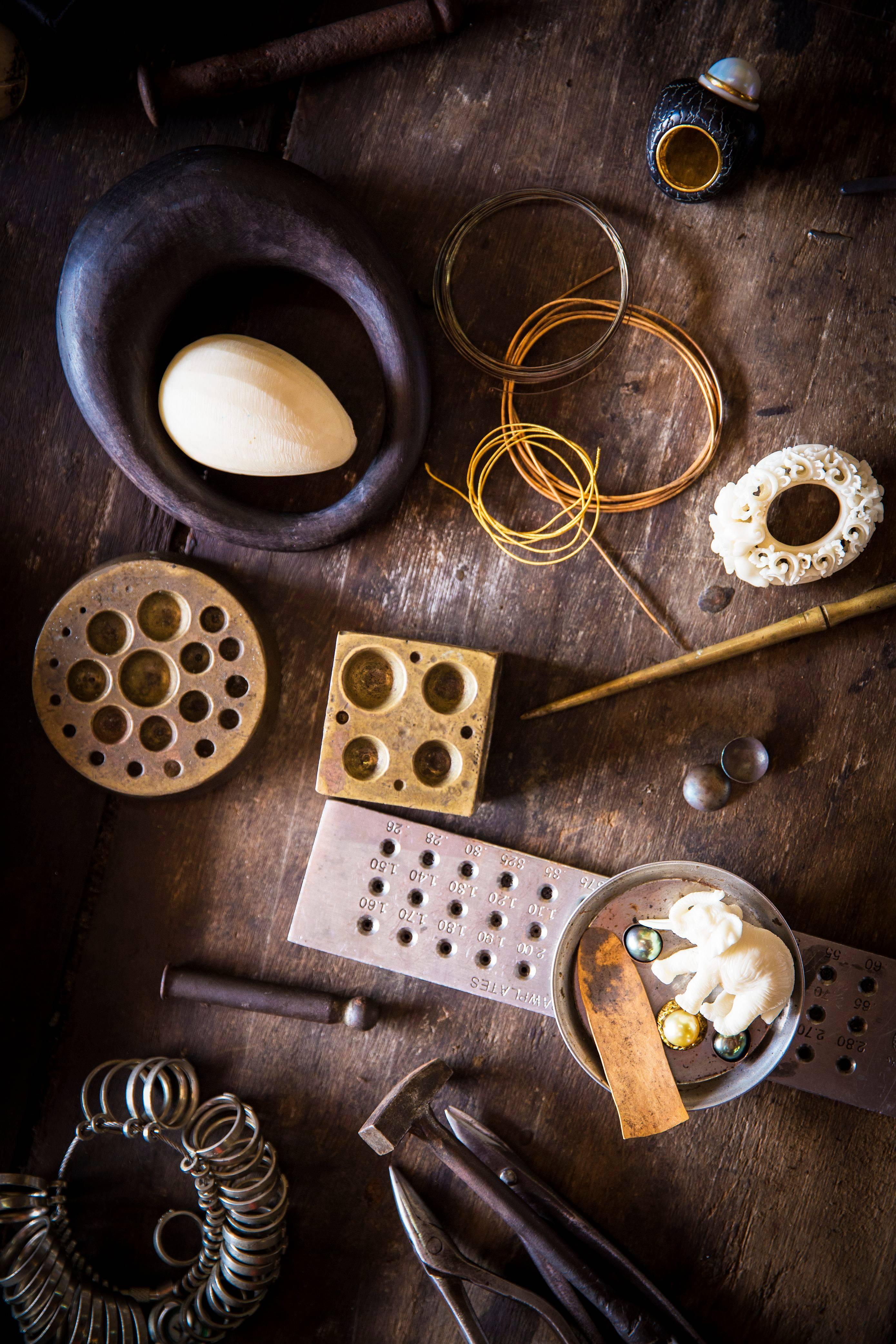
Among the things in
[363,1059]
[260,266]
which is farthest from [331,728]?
[260,266]

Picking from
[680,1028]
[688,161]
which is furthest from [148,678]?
[688,161]

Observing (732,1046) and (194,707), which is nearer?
(732,1046)

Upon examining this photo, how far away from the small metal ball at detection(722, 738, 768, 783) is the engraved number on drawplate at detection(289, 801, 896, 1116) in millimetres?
283

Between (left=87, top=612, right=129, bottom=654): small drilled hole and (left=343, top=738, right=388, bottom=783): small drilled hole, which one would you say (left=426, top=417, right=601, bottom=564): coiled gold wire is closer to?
(left=343, top=738, right=388, bottom=783): small drilled hole

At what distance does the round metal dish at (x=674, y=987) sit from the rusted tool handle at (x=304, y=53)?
1.41 meters

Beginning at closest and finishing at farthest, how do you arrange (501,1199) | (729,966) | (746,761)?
(729,966) < (501,1199) < (746,761)

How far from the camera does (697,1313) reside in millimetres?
1423

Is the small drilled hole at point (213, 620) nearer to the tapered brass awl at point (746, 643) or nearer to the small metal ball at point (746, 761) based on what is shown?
the tapered brass awl at point (746, 643)

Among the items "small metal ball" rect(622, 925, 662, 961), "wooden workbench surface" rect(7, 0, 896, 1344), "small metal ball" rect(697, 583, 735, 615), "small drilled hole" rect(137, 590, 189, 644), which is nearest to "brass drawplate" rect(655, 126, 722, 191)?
"wooden workbench surface" rect(7, 0, 896, 1344)

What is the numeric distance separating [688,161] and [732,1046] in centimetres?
144

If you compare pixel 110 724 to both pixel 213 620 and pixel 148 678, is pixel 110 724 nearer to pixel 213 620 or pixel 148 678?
pixel 148 678

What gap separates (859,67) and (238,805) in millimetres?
1654

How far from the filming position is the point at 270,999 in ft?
4.64

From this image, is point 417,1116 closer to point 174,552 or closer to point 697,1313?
point 697,1313
